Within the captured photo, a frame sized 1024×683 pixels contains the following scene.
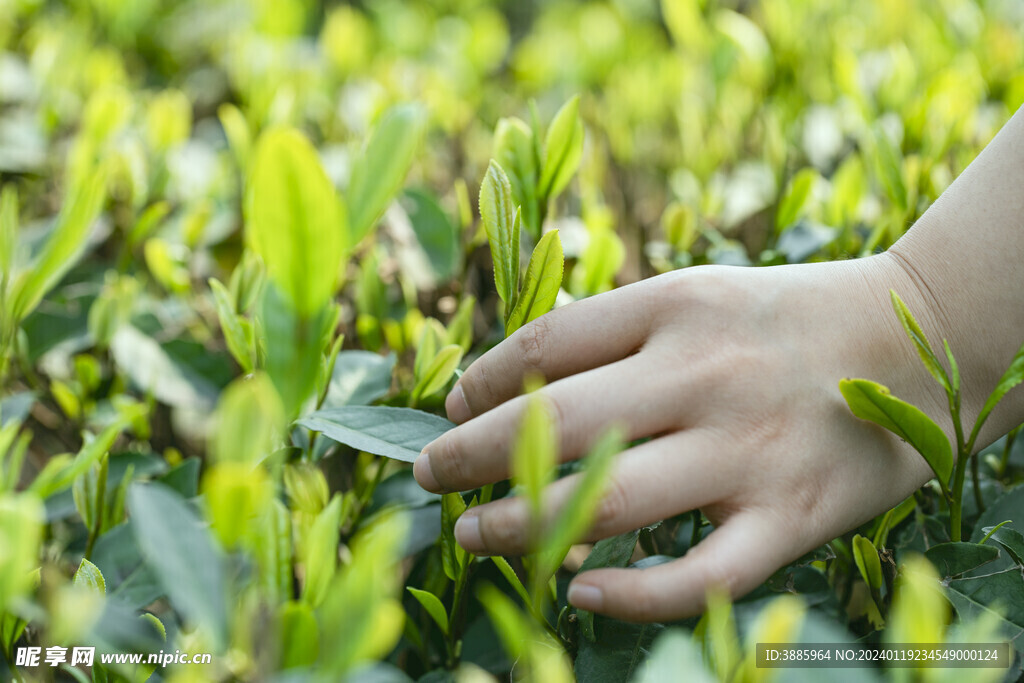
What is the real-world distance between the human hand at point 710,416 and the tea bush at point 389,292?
39mm

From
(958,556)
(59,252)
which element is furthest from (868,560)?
Answer: (59,252)

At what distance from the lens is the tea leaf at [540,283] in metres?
0.62

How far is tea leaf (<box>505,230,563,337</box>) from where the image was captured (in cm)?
62

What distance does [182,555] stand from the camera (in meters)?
0.43

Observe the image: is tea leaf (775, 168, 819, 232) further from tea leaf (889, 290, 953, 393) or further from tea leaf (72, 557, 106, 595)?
tea leaf (72, 557, 106, 595)

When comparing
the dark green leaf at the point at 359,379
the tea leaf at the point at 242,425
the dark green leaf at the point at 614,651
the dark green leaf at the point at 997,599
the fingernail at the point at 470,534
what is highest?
the tea leaf at the point at 242,425

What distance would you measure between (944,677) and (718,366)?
0.96 ft

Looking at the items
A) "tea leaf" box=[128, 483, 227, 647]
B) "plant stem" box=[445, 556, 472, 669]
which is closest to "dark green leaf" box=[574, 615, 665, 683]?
"plant stem" box=[445, 556, 472, 669]

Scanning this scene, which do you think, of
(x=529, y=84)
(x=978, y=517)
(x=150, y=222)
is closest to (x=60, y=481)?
(x=150, y=222)

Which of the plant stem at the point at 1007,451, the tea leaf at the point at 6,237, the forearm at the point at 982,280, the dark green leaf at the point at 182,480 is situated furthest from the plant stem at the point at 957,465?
the tea leaf at the point at 6,237

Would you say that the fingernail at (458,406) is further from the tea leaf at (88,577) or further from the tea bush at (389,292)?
the tea leaf at (88,577)

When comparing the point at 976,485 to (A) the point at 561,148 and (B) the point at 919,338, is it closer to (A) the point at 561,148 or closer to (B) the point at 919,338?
(B) the point at 919,338

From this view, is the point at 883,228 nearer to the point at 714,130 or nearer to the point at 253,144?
the point at 714,130

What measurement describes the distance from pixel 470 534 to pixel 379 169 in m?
0.31
